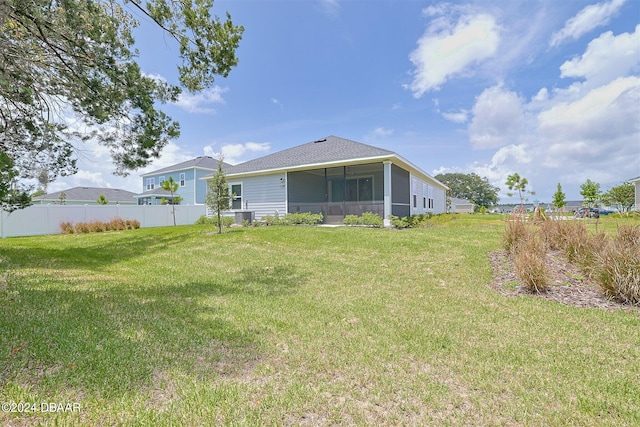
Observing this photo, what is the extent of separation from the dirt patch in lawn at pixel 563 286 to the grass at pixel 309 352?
11.9 inches

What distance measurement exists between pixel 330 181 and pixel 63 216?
16.7 meters

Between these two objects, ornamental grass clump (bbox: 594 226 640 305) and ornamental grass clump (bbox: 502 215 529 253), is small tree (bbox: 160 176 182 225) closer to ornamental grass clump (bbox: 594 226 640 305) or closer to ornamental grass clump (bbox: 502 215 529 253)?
ornamental grass clump (bbox: 502 215 529 253)

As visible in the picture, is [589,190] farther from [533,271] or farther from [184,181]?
[184,181]

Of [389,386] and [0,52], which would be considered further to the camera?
[0,52]

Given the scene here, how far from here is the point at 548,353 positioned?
2967 millimetres

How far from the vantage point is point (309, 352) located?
118 inches

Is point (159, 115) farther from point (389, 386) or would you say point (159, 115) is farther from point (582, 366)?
point (582, 366)

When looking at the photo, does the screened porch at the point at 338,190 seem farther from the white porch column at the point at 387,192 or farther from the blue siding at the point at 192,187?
the blue siding at the point at 192,187

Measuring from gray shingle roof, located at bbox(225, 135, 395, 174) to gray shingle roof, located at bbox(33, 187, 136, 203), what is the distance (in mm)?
28002

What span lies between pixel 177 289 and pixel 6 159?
9.85 ft

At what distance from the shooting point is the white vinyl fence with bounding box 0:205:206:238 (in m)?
16.2

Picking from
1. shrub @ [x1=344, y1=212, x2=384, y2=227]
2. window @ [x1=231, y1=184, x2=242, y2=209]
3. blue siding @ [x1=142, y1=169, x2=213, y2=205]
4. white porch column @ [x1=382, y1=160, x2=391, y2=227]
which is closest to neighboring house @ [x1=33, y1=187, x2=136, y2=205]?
blue siding @ [x1=142, y1=169, x2=213, y2=205]

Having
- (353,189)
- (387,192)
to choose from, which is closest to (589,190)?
(353,189)

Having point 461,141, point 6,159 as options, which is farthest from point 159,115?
point 461,141
